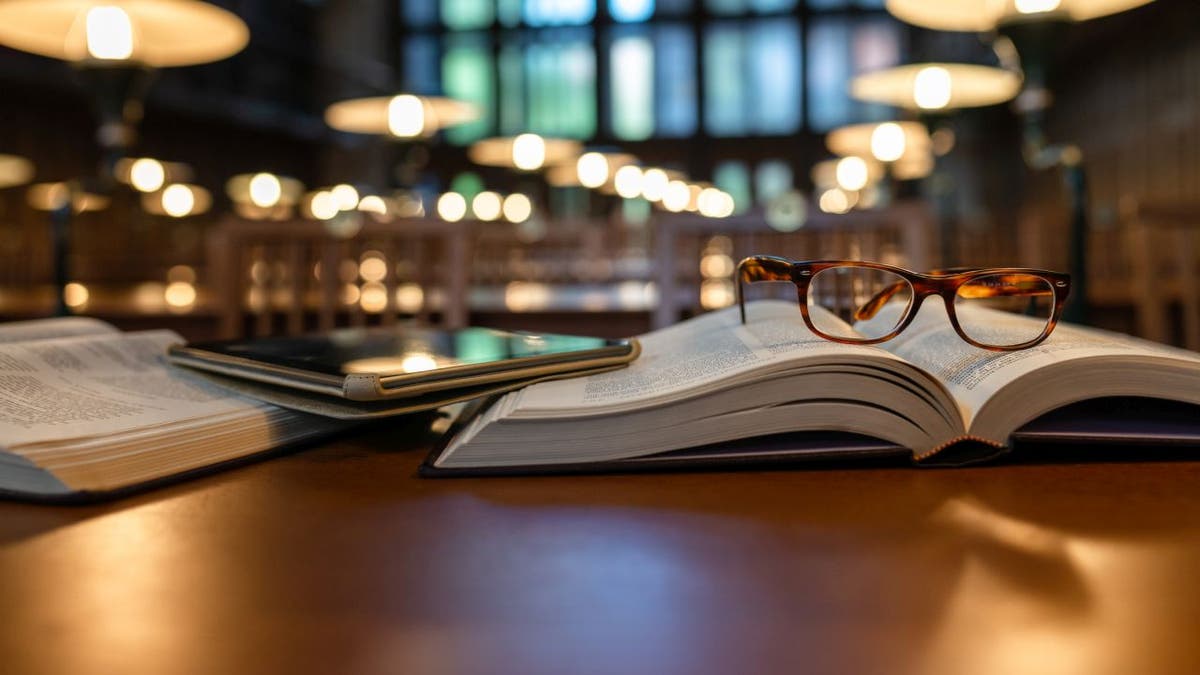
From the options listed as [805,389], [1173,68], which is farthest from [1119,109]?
[805,389]

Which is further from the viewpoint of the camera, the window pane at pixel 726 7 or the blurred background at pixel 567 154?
the window pane at pixel 726 7

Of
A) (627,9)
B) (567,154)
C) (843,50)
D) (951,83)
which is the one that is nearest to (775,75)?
(843,50)

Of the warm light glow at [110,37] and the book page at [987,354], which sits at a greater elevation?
the warm light glow at [110,37]

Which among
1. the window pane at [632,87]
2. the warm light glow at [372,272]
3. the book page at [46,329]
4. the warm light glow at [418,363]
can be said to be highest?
the window pane at [632,87]

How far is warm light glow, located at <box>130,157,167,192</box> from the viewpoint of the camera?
766cm

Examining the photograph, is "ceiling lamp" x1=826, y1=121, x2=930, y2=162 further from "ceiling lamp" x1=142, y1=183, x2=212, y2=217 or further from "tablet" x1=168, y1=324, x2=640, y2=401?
"ceiling lamp" x1=142, y1=183, x2=212, y2=217

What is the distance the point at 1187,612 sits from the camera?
0.32 m

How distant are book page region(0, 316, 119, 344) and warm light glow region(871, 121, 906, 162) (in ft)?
16.0

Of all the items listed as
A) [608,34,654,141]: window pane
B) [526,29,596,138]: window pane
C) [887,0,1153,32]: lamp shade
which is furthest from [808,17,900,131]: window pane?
[887,0,1153,32]: lamp shade

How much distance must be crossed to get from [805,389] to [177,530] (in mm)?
337

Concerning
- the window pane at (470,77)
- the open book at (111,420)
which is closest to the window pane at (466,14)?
the window pane at (470,77)

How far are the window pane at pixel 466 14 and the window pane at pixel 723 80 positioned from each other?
116 inches

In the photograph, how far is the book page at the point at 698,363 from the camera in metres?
0.54

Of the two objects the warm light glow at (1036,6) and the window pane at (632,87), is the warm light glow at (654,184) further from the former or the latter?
the warm light glow at (1036,6)
